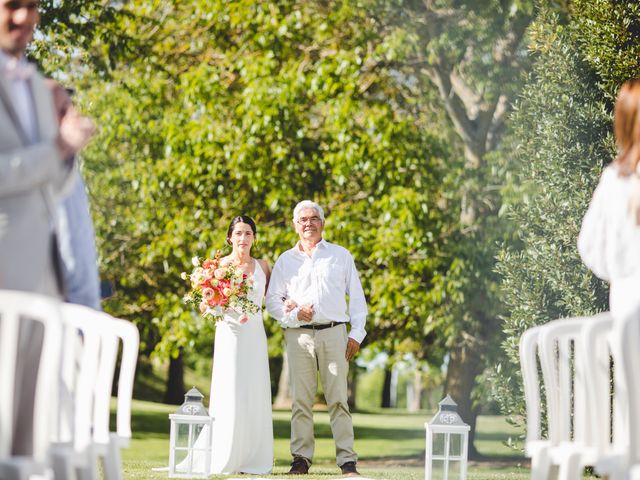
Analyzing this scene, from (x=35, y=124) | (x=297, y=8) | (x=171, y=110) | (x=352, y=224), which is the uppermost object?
(x=297, y=8)

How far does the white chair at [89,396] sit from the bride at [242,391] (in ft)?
14.1

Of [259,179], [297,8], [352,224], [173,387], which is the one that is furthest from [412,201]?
[173,387]

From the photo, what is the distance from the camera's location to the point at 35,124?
3.42m

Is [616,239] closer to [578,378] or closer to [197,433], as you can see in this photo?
[578,378]

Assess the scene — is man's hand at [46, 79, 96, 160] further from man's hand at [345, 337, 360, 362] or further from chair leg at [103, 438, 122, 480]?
man's hand at [345, 337, 360, 362]

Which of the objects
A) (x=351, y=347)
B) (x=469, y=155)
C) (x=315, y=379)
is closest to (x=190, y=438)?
(x=315, y=379)

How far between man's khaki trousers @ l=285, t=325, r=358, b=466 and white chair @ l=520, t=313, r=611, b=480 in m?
4.04

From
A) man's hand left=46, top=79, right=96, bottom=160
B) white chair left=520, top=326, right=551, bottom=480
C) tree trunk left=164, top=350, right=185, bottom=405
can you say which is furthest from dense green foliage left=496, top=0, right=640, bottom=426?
tree trunk left=164, top=350, right=185, bottom=405

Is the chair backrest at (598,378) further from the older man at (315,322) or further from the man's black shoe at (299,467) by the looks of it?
the man's black shoe at (299,467)

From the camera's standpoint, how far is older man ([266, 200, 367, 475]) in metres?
8.00

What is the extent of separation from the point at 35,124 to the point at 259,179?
373 inches

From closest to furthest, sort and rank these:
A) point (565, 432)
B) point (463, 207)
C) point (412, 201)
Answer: point (565, 432)
point (412, 201)
point (463, 207)

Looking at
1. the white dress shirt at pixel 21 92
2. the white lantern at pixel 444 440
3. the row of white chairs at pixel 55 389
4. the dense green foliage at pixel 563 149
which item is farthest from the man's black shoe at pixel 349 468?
the white dress shirt at pixel 21 92

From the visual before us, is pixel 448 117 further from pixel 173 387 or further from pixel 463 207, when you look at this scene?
pixel 173 387
